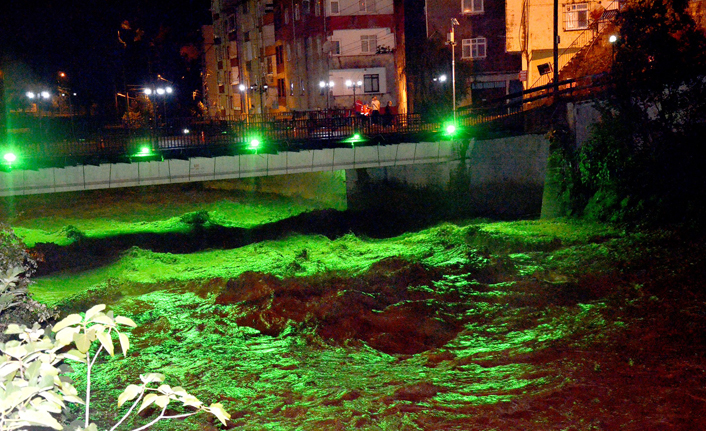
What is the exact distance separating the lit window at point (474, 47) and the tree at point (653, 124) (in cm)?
2014

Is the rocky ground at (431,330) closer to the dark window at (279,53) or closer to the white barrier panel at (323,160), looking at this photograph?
the white barrier panel at (323,160)

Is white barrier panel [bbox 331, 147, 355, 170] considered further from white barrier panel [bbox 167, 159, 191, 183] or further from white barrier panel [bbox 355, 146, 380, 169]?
white barrier panel [bbox 167, 159, 191, 183]

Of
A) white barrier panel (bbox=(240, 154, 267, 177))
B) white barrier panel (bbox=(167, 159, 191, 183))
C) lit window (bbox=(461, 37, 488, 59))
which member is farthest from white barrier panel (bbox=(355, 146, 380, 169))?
lit window (bbox=(461, 37, 488, 59))

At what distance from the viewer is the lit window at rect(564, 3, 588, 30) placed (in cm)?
3609

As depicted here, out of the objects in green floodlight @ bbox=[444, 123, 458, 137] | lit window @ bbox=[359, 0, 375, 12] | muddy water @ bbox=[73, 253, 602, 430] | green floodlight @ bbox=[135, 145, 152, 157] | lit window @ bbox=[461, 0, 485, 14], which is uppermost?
lit window @ bbox=[359, 0, 375, 12]

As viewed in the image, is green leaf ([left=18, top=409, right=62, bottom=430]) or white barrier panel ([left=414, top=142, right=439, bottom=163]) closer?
green leaf ([left=18, top=409, right=62, bottom=430])

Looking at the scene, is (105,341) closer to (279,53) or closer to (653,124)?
(653,124)

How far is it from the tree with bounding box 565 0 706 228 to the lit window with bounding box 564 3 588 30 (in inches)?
546

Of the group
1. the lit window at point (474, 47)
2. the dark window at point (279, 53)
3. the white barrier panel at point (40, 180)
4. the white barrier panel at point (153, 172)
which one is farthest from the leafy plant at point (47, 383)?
the dark window at point (279, 53)

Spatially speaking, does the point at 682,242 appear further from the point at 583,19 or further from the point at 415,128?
the point at 583,19

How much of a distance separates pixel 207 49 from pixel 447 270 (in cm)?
6877

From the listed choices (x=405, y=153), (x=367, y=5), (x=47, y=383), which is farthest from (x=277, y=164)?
(x=47, y=383)

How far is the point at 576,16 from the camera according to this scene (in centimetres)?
3619

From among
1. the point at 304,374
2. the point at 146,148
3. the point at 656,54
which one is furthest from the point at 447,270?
the point at 146,148
